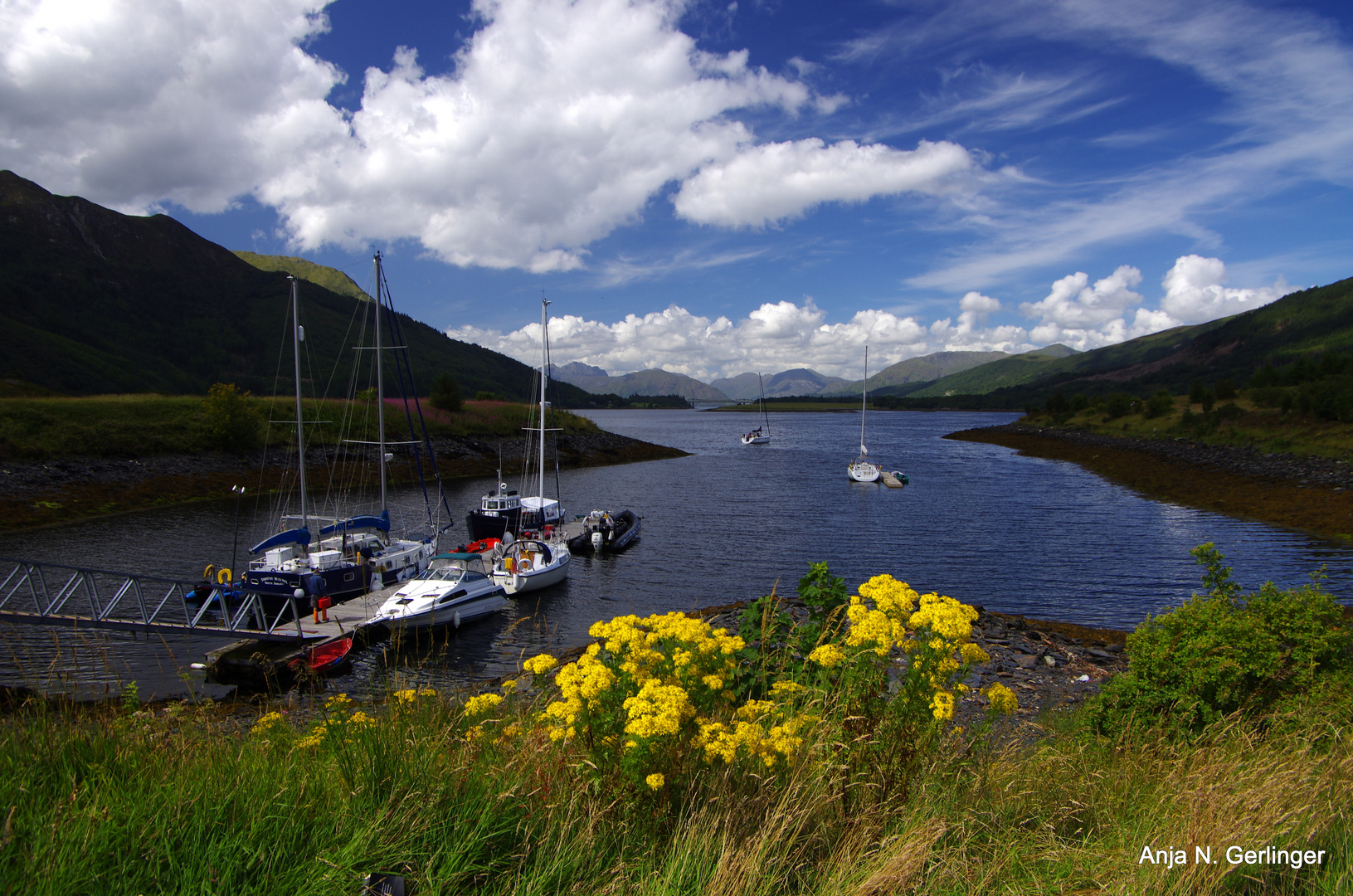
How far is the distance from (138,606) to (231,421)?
37.2 metres

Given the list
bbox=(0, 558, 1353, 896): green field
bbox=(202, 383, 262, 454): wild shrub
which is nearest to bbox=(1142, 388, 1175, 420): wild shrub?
bbox=(0, 558, 1353, 896): green field

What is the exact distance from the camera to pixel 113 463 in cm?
4238

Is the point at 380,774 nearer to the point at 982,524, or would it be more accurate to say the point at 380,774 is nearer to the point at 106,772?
the point at 106,772

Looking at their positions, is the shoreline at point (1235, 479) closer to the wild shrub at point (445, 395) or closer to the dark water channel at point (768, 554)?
the dark water channel at point (768, 554)

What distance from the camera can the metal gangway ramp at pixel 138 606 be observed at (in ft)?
48.2

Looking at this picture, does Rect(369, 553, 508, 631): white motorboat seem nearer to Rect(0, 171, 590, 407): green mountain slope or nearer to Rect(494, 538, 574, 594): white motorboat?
Rect(494, 538, 574, 594): white motorboat

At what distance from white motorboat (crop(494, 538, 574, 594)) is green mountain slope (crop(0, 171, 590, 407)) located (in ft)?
298

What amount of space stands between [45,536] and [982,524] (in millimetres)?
53518

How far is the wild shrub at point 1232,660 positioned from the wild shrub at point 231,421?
61962 mm

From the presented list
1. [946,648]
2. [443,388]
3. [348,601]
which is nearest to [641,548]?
[348,601]

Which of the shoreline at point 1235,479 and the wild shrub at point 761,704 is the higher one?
the wild shrub at point 761,704

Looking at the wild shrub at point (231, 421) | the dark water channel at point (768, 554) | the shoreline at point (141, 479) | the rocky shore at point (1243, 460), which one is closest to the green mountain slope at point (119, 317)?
the shoreline at point (141, 479)

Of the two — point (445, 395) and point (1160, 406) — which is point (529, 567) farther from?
point (1160, 406)

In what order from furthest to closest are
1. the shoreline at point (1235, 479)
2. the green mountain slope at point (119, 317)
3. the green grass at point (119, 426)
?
the green mountain slope at point (119, 317) → the green grass at point (119, 426) → the shoreline at point (1235, 479)
